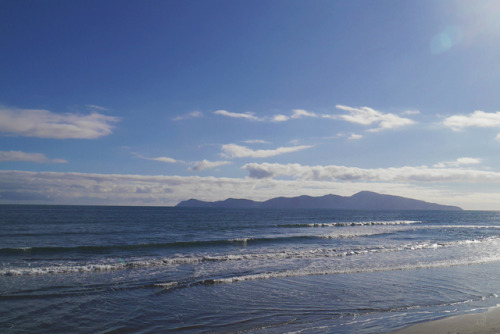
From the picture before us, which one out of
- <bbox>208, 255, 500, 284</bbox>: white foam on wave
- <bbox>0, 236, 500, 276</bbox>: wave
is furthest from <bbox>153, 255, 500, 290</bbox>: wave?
<bbox>0, 236, 500, 276</bbox>: wave

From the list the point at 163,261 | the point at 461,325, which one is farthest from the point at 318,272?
the point at 163,261

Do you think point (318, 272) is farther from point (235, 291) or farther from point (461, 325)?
point (461, 325)

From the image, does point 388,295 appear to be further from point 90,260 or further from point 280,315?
point 90,260

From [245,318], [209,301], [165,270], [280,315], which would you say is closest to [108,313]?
[209,301]

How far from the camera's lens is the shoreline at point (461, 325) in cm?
914

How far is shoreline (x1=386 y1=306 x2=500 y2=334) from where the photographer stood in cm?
914

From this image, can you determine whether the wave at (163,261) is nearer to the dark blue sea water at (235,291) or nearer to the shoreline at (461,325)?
the dark blue sea water at (235,291)

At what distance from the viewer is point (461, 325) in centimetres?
964

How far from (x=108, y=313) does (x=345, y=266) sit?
13358 millimetres

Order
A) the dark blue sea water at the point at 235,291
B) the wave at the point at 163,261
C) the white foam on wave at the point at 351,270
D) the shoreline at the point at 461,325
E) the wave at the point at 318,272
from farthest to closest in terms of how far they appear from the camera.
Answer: the wave at the point at 163,261, the white foam on wave at the point at 351,270, the wave at the point at 318,272, the dark blue sea water at the point at 235,291, the shoreline at the point at 461,325

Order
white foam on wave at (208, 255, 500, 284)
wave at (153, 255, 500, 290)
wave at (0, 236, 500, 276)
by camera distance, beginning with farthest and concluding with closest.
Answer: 1. wave at (0, 236, 500, 276)
2. white foam on wave at (208, 255, 500, 284)
3. wave at (153, 255, 500, 290)

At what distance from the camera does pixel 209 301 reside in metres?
12.2

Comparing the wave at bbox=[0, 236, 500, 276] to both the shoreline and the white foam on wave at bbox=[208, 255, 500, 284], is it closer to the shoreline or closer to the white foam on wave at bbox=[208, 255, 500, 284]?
the white foam on wave at bbox=[208, 255, 500, 284]

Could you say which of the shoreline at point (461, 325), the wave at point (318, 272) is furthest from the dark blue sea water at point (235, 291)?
the shoreline at point (461, 325)
